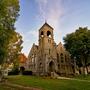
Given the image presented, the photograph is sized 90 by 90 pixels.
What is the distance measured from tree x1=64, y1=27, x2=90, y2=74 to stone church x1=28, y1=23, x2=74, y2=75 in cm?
741

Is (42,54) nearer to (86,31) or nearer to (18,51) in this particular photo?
(86,31)

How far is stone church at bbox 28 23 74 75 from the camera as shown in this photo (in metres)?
64.2

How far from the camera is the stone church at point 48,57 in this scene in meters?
64.2

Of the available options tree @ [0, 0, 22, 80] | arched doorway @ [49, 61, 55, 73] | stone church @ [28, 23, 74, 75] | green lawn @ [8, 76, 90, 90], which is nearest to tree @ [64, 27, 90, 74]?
stone church @ [28, 23, 74, 75]

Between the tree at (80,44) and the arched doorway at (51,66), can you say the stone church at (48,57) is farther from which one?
the tree at (80,44)

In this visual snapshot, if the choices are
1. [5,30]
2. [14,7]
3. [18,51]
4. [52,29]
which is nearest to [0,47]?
[5,30]

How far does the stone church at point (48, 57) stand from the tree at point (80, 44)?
24.3 ft

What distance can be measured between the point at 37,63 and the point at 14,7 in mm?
43549

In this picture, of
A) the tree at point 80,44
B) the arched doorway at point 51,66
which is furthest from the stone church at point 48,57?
the tree at point 80,44

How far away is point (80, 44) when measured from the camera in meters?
57.4

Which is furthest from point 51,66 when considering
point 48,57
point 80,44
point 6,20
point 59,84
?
point 6,20

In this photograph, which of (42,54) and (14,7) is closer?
(14,7)

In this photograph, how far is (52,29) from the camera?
6906 centimetres

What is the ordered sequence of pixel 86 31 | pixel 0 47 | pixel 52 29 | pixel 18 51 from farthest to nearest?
pixel 52 29 < pixel 86 31 < pixel 18 51 < pixel 0 47
